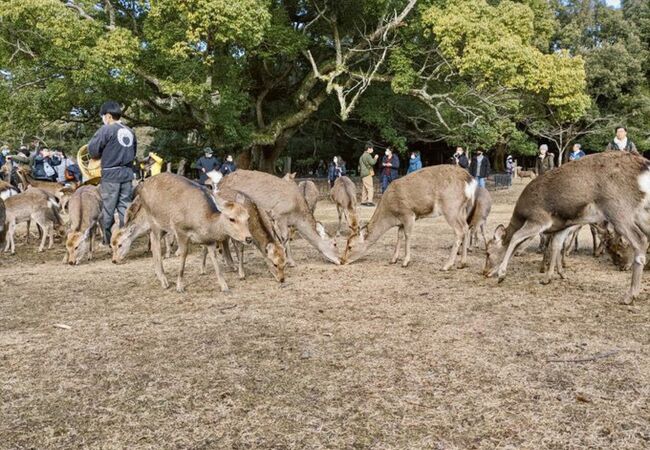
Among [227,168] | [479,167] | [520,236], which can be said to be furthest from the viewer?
[479,167]

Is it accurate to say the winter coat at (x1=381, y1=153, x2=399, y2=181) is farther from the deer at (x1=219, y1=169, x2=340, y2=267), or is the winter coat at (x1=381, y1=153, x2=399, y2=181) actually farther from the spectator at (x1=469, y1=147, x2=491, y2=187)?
the deer at (x1=219, y1=169, x2=340, y2=267)

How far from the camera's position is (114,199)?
28.4 feet

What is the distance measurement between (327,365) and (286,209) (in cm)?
446

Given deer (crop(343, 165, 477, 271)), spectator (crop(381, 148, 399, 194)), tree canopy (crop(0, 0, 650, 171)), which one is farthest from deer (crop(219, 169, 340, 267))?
spectator (crop(381, 148, 399, 194))

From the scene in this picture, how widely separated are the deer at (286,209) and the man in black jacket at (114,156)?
1555 mm

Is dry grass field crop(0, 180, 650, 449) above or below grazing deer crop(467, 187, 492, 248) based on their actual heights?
below

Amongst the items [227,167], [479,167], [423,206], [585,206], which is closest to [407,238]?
[423,206]

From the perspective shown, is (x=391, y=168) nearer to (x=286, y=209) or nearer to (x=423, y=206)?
(x=423, y=206)

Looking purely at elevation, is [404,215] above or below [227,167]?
below

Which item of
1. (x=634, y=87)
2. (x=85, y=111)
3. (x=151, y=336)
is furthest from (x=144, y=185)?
(x=634, y=87)

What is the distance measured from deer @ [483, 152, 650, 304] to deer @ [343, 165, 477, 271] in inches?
31.6

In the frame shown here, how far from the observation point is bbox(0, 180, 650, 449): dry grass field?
3146 millimetres

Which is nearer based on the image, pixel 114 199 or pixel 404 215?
pixel 404 215

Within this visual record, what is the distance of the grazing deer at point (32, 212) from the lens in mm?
10383
